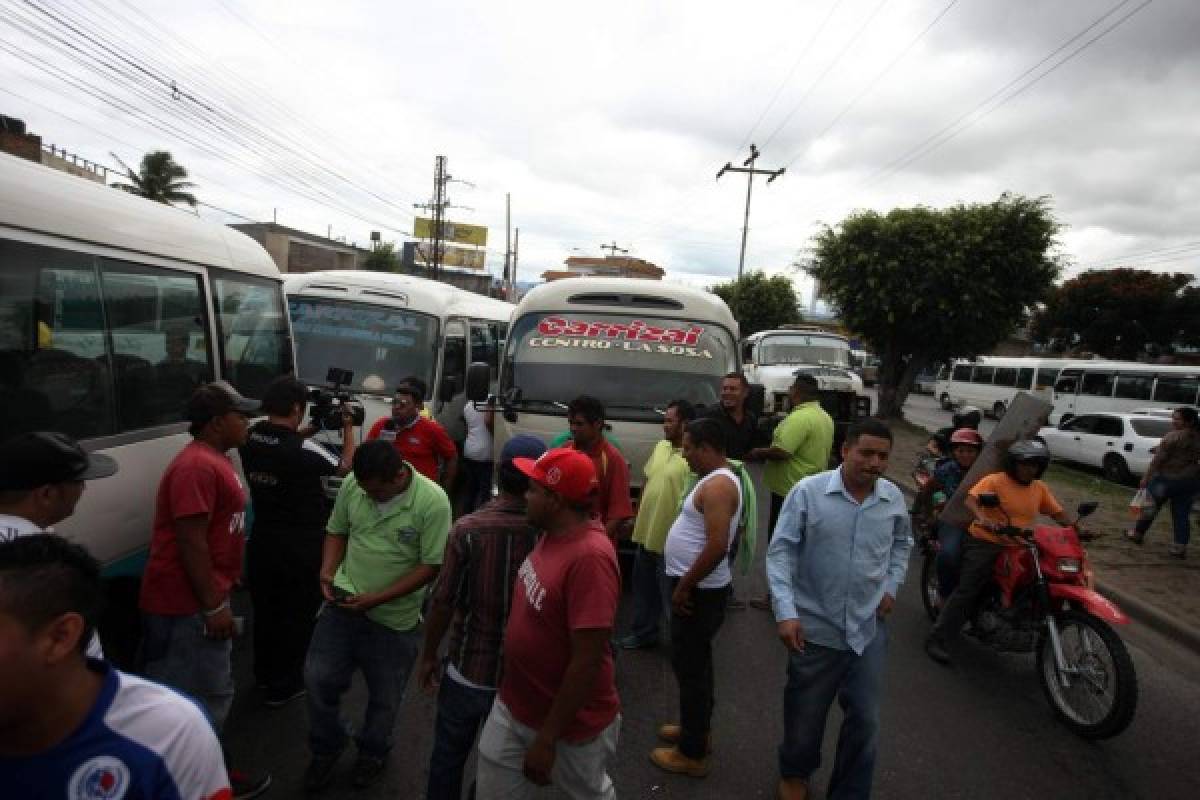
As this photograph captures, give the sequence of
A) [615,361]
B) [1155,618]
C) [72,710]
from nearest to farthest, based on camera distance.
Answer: [72,710], [1155,618], [615,361]

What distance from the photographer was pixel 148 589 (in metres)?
2.84

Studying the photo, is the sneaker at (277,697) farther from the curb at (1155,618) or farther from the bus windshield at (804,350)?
the bus windshield at (804,350)

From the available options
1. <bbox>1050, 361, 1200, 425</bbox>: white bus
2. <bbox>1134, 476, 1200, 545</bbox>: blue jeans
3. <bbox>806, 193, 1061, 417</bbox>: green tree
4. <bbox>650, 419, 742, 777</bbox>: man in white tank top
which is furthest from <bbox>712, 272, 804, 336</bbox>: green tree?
<bbox>650, 419, 742, 777</bbox>: man in white tank top

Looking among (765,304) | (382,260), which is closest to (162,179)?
(382,260)

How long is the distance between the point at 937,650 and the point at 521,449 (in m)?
3.88

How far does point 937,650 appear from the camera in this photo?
197 inches

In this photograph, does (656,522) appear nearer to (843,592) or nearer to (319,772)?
(843,592)

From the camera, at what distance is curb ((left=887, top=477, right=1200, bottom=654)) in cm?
570

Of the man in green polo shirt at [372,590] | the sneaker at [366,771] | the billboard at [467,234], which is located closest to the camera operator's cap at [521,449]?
the man in green polo shirt at [372,590]

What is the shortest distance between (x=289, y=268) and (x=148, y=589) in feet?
167

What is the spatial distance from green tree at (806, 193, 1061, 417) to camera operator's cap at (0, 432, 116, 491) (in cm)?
1820

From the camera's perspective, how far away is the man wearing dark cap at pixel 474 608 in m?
2.52

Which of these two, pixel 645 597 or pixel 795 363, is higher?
pixel 795 363

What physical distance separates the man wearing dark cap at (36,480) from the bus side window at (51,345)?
2.93ft
